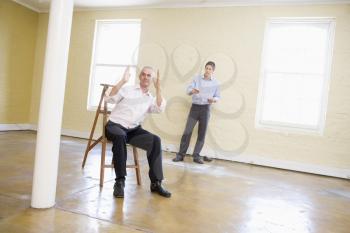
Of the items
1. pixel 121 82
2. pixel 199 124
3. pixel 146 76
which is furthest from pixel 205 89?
pixel 121 82

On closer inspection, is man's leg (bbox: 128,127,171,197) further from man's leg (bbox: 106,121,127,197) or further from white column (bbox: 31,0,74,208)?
white column (bbox: 31,0,74,208)

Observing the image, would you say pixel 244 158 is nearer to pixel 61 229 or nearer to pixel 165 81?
pixel 165 81

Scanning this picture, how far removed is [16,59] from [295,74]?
5.50m

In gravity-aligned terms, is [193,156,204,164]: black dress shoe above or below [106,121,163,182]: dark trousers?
below

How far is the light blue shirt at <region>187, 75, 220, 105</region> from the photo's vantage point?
4.81 meters

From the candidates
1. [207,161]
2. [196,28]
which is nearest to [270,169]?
[207,161]

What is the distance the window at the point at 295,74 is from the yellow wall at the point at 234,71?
11 centimetres

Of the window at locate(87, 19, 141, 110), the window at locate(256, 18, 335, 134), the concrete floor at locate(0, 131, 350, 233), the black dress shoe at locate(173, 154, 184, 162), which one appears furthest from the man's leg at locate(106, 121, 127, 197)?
the window at locate(87, 19, 141, 110)

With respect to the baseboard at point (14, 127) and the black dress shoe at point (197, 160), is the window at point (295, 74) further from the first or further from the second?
the baseboard at point (14, 127)

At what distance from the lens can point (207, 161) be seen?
4883 millimetres

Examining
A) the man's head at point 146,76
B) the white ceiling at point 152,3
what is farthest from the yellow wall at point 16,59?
the man's head at point 146,76

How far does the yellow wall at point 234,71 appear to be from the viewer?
15.3 ft

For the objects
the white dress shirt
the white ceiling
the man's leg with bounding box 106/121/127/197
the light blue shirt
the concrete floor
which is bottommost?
the concrete floor

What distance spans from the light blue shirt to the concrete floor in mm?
1250
